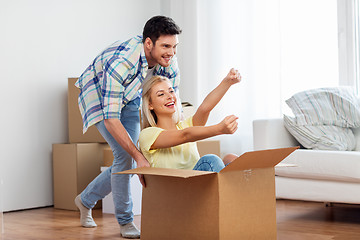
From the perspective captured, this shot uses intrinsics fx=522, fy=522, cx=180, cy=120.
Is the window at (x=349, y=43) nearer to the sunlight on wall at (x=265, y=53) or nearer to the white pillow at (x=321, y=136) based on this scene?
the sunlight on wall at (x=265, y=53)

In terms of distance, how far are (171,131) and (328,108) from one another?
1.40 m

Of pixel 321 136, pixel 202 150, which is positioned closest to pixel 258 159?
pixel 321 136

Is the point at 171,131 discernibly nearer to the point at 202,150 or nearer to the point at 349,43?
the point at 202,150

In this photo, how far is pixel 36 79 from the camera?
3449 mm

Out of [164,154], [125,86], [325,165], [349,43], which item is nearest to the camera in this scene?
[164,154]

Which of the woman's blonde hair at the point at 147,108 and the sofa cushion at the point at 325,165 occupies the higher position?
the woman's blonde hair at the point at 147,108

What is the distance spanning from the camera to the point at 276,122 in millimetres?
2873

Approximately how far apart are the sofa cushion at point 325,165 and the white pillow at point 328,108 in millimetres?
252

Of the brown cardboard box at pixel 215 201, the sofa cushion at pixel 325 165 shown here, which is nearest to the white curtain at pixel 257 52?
the sofa cushion at pixel 325 165

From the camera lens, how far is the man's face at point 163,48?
1.97m

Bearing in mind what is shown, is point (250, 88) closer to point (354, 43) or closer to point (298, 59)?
point (298, 59)

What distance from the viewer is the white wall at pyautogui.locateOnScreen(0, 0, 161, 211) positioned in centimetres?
330

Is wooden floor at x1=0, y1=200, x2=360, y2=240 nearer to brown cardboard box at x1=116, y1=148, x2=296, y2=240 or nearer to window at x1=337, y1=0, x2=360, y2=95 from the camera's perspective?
brown cardboard box at x1=116, y1=148, x2=296, y2=240

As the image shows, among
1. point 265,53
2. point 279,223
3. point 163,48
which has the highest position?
point 265,53
